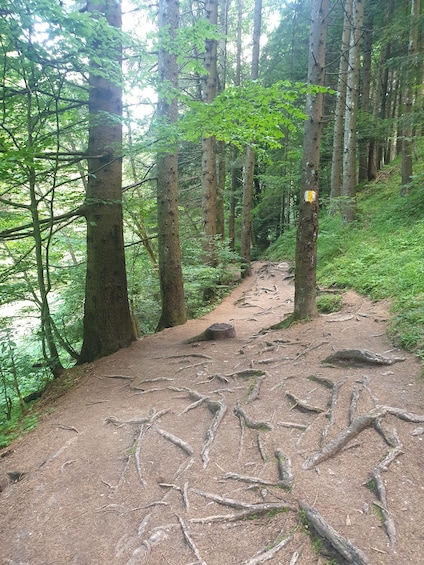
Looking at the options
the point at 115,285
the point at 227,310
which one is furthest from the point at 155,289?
the point at 115,285

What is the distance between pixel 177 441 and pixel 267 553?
165 centimetres

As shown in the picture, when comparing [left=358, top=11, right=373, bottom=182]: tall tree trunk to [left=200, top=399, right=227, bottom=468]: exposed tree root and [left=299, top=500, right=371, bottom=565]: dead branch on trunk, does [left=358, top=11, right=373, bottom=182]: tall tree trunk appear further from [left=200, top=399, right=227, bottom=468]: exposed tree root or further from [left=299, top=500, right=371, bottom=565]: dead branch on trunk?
[left=299, top=500, right=371, bottom=565]: dead branch on trunk

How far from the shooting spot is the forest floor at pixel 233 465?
2.29 m

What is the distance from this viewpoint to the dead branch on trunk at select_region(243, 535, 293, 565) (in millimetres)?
2113

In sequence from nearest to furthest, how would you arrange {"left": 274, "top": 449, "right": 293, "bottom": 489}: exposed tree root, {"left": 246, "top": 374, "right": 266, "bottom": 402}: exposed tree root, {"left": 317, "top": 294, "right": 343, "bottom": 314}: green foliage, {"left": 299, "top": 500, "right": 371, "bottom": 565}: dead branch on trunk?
{"left": 299, "top": 500, "right": 371, "bottom": 565}: dead branch on trunk < {"left": 274, "top": 449, "right": 293, "bottom": 489}: exposed tree root < {"left": 246, "top": 374, "right": 266, "bottom": 402}: exposed tree root < {"left": 317, "top": 294, "right": 343, "bottom": 314}: green foliage

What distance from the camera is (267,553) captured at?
214 cm

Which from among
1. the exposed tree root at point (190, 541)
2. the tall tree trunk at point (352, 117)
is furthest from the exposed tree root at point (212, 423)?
the tall tree trunk at point (352, 117)

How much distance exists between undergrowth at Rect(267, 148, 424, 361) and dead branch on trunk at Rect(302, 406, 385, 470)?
1422 millimetres

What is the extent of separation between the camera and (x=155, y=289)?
10820 mm

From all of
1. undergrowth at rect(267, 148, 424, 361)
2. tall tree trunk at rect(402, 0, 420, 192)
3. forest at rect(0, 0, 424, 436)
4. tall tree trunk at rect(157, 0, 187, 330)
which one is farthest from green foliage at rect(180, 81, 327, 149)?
tall tree trunk at rect(402, 0, 420, 192)

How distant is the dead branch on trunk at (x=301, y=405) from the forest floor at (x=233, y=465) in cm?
2

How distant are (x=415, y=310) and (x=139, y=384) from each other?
4.54 metres

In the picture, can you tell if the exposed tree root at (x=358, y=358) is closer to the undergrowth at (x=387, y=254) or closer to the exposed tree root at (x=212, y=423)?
the undergrowth at (x=387, y=254)

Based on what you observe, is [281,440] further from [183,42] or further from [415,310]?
[183,42]
